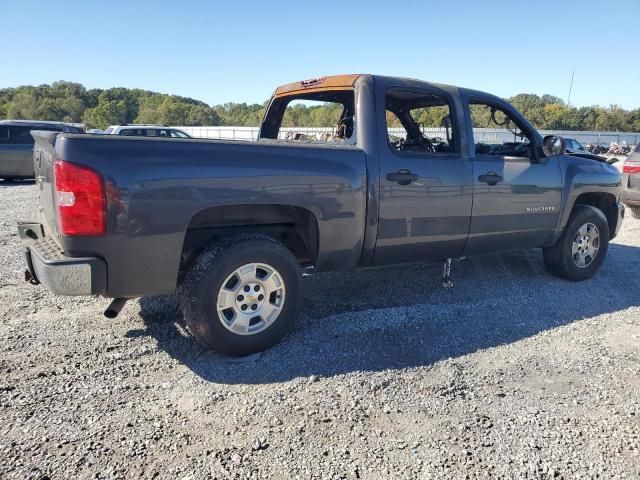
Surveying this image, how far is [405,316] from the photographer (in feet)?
13.8

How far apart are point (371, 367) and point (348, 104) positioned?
2.52 m

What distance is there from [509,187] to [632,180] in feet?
18.5

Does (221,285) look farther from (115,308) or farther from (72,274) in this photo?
(72,274)

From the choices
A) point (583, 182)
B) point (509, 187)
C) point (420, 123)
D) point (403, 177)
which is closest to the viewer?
point (403, 177)

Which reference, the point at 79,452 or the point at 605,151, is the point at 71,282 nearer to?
the point at 79,452

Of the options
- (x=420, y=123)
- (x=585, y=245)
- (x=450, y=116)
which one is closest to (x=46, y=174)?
(x=450, y=116)

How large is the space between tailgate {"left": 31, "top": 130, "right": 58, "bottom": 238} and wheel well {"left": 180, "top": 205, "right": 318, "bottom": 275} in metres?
0.85

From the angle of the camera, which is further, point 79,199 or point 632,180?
point 632,180

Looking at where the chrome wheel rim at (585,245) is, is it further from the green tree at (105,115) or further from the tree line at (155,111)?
the green tree at (105,115)

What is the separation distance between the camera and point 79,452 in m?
2.38

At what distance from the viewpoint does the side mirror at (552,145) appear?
474cm

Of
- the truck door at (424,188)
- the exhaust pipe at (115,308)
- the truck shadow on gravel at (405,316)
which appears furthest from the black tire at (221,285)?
the truck door at (424,188)

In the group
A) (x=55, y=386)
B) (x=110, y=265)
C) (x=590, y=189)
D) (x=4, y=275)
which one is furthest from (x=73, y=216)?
(x=590, y=189)

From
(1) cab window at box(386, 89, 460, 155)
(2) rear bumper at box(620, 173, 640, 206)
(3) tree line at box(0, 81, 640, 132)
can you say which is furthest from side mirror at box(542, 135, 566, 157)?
(3) tree line at box(0, 81, 640, 132)
